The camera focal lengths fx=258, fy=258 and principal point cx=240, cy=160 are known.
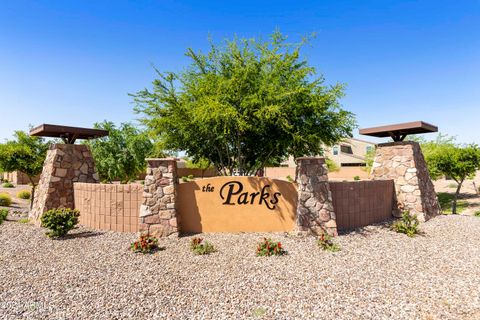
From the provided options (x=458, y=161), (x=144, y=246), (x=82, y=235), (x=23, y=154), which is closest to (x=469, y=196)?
(x=458, y=161)

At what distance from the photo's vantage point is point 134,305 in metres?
6.11

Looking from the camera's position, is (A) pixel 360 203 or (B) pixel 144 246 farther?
(A) pixel 360 203

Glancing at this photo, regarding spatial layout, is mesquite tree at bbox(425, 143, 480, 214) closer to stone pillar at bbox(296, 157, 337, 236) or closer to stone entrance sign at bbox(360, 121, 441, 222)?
stone entrance sign at bbox(360, 121, 441, 222)

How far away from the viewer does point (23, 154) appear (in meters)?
19.1

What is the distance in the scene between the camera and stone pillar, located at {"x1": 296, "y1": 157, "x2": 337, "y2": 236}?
11.1 m

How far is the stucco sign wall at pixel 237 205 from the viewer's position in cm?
1157

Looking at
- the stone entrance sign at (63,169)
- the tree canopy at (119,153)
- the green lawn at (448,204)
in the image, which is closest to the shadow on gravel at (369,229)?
the green lawn at (448,204)

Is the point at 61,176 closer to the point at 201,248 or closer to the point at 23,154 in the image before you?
the point at 23,154

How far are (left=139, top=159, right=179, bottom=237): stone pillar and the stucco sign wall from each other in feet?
1.83

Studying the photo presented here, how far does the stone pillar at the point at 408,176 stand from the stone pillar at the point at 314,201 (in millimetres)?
5507

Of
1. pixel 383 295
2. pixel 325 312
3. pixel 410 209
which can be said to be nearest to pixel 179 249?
pixel 325 312

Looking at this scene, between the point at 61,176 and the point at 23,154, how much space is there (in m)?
8.28

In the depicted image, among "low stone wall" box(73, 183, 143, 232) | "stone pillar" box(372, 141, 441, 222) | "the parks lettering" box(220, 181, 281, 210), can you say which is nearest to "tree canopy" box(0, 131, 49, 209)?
"low stone wall" box(73, 183, 143, 232)

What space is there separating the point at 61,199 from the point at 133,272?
29.2ft
